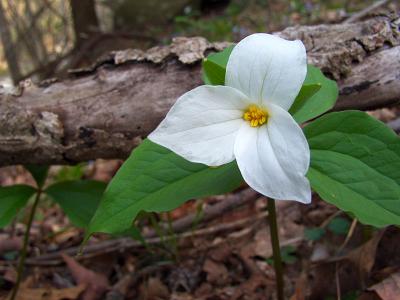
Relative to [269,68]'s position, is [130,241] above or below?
below

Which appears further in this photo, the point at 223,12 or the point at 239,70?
the point at 223,12

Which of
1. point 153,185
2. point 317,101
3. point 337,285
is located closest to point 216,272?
point 337,285

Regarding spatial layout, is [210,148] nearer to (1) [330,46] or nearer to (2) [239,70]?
(2) [239,70]

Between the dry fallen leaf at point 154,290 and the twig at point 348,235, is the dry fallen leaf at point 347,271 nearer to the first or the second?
the twig at point 348,235

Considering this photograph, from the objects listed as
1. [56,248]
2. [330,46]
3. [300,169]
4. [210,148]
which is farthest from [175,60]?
[56,248]

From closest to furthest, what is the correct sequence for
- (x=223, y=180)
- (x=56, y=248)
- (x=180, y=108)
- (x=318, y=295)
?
(x=180, y=108)
(x=223, y=180)
(x=318, y=295)
(x=56, y=248)

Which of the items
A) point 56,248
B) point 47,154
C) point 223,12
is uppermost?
point 47,154

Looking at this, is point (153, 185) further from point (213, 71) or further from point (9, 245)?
point (9, 245)
